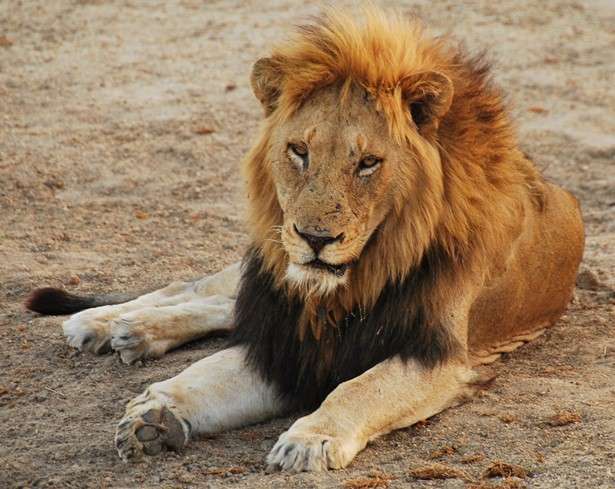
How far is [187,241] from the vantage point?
6645mm

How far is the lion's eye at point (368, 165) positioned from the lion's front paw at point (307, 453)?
A: 2.63 ft

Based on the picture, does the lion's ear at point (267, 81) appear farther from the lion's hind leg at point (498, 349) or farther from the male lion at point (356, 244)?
the lion's hind leg at point (498, 349)

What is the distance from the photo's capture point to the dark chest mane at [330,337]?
172 inches

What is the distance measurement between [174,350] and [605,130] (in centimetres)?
422

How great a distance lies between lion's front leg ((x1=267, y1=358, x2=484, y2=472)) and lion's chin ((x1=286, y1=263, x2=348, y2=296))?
1.14 ft

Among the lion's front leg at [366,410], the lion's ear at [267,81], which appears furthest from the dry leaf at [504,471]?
the lion's ear at [267,81]

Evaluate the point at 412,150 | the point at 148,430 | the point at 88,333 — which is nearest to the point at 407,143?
the point at 412,150

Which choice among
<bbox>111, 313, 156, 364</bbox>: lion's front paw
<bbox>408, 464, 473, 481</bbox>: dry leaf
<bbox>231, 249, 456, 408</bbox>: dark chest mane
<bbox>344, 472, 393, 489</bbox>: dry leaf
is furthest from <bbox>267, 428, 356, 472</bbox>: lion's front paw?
<bbox>111, 313, 156, 364</bbox>: lion's front paw

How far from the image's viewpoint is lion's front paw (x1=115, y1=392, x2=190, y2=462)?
4113 mm

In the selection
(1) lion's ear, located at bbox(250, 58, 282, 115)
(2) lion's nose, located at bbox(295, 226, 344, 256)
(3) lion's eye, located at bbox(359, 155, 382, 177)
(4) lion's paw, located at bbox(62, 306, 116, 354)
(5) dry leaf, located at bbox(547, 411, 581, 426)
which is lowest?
(4) lion's paw, located at bbox(62, 306, 116, 354)

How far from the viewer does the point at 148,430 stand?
416cm

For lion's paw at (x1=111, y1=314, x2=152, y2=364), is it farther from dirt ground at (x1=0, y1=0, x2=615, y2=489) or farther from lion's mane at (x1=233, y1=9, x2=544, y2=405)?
lion's mane at (x1=233, y1=9, x2=544, y2=405)

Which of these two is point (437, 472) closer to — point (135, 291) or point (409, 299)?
point (409, 299)

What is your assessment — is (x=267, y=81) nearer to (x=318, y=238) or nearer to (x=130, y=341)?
(x=318, y=238)
